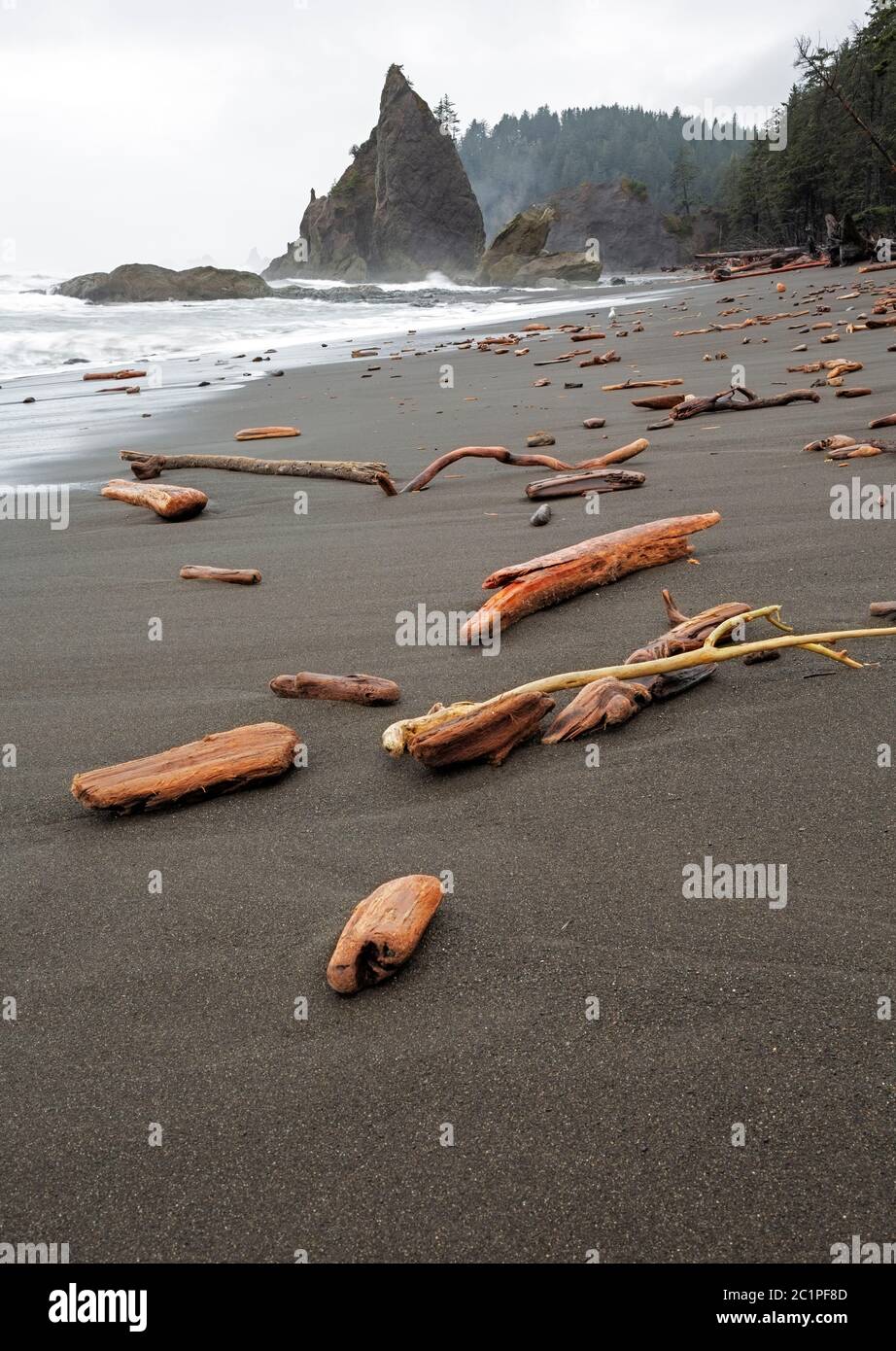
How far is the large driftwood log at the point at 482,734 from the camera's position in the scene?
2006 millimetres

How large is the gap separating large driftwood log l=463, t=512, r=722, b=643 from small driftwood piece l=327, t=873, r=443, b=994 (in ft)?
4.24

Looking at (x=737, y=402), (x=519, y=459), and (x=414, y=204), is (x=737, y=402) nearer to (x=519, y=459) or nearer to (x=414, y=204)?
(x=519, y=459)

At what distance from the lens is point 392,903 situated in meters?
1.51

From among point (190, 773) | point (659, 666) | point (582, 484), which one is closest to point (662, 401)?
point (582, 484)

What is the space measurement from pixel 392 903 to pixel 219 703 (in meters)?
1.18

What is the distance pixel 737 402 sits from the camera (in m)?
5.69

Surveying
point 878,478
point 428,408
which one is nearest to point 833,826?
point 878,478

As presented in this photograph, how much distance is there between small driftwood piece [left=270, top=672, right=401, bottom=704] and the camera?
2.39 m

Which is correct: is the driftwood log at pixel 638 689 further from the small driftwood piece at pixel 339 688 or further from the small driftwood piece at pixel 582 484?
the small driftwood piece at pixel 582 484

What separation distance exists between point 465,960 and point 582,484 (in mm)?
3205

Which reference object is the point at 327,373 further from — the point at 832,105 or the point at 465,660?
the point at 832,105

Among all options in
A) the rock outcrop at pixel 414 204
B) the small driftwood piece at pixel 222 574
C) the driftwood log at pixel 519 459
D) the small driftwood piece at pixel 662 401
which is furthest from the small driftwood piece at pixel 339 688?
the rock outcrop at pixel 414 204

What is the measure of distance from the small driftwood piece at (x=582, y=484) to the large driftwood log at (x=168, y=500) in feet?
5.69
